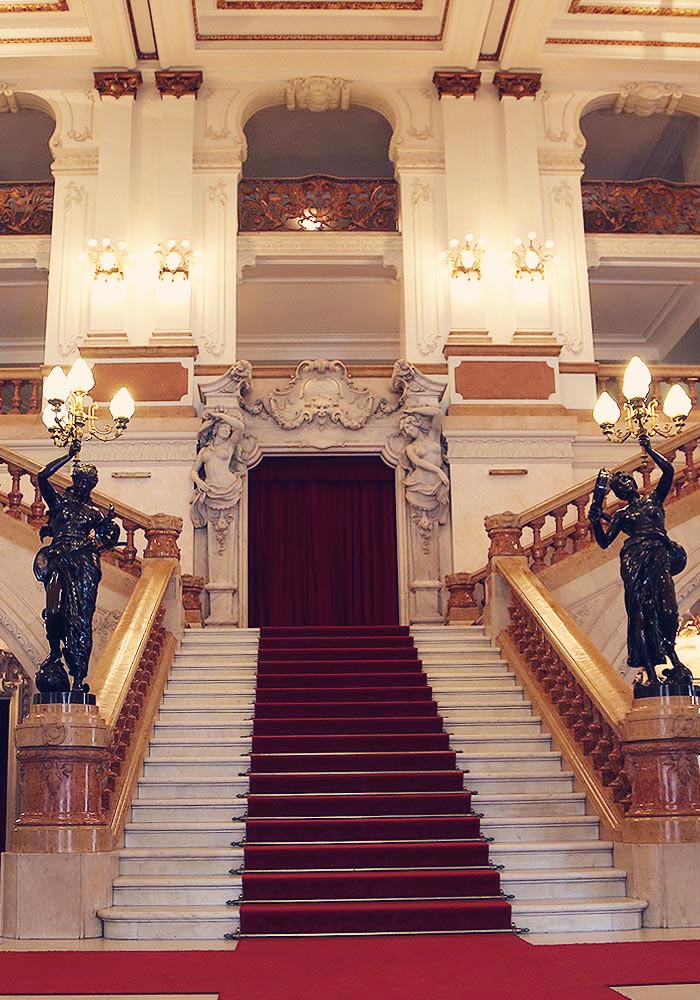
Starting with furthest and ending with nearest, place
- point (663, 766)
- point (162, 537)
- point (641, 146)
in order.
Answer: point (641, 146)
point (162, 537)
point (663, 766)

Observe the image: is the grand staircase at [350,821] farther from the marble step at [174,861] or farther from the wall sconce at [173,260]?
the wall sconce at [173,260]

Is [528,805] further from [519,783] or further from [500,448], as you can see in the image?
[500,448]

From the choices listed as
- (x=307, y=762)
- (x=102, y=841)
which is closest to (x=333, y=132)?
(x=307, y=762)

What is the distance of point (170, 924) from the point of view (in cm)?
556

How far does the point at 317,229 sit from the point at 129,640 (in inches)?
319

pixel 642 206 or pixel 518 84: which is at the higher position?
pixel 518 84

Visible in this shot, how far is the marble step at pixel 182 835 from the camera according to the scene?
255 inches

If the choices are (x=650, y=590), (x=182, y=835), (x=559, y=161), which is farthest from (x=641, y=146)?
(x=182, y=835)

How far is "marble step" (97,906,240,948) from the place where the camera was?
217 inches

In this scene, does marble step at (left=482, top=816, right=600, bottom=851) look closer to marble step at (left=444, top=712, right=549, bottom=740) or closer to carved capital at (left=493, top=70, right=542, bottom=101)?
marble step at (left=444, top=712, right=549, bottom=740)

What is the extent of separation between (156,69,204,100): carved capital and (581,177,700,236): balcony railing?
16.7 ft

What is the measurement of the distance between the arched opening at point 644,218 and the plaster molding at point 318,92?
3317 millimetres

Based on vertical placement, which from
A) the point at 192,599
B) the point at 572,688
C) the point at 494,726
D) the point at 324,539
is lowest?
the point at 494,726

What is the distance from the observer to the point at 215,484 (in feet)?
41.2
